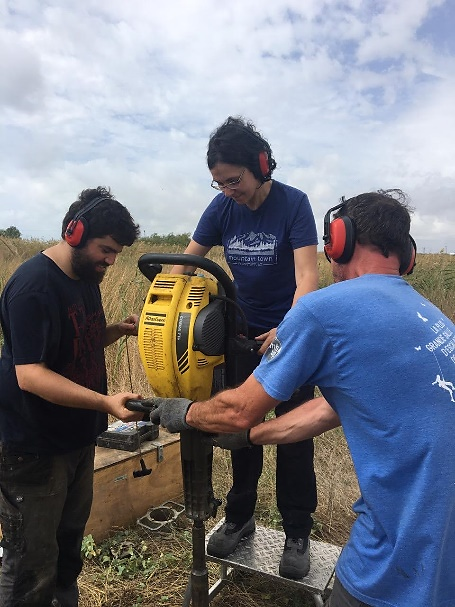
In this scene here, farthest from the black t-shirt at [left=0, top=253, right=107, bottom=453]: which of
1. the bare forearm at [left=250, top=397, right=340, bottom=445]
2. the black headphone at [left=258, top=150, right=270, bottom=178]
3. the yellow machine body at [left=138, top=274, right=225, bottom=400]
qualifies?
the black headphone at [left=258, top=150, right=270, bottom=178]

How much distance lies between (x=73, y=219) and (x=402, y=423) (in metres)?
1.53

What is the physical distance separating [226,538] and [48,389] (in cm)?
130

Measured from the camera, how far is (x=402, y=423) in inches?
52.4

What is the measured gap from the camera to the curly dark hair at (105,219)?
86.0 inches

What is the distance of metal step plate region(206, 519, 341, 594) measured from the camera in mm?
2439

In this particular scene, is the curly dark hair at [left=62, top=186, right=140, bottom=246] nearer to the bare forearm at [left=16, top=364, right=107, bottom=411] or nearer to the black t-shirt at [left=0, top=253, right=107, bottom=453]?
the black t-shirt at [left=0, top=253, right=107, bottom=453]

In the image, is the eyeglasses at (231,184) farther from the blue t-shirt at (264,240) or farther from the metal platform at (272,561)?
the metal platform at (272,561)

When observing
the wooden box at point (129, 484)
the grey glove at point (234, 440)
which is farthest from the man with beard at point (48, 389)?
the wooden box at point (129, 484)

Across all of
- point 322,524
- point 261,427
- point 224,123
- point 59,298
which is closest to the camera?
point 261,427

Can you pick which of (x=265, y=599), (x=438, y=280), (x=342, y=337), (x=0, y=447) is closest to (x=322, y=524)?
(x=265, y=599)

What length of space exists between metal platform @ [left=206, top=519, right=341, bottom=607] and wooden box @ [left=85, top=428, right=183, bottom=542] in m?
0.78

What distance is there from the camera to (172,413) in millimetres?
1692

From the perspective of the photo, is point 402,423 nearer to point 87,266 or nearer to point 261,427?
point 261,427

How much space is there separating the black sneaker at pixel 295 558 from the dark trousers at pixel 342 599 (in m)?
1.00
